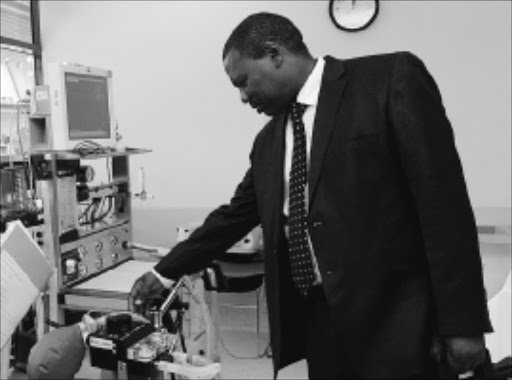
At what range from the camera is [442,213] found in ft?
3.46

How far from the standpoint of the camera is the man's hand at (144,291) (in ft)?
5.11

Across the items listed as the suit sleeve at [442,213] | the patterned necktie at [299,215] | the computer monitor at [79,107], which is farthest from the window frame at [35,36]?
the suit sleeve at [442,213]

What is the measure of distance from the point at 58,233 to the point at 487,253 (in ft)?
7.75

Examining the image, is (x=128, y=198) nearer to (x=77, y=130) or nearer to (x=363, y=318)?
(x=77, y=130)

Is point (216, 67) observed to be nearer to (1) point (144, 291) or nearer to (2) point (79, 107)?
(2) point (79, 107)

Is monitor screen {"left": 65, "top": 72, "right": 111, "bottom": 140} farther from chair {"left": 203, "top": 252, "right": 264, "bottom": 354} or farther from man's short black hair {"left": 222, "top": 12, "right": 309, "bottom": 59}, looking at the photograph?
man's short black hair {"left": 222, "top": 12, "right": 309, "bottom": 59}

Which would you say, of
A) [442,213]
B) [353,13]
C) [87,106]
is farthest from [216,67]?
[442,213]

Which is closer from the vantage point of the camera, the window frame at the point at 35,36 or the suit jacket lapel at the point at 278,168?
the suit jacket lapel at the point at 278,168

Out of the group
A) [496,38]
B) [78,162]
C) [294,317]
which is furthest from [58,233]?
[496,38]

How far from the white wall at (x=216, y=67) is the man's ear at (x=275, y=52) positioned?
2.24 meters

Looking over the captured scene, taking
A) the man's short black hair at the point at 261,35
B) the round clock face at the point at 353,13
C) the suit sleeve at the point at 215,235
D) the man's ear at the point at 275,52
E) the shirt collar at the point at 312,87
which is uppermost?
the round clock face at the point at 353,13

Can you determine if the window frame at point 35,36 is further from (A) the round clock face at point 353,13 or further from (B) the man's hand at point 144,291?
(B) the man's hand at point 144,291

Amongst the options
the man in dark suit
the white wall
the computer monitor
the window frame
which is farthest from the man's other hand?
the window frame

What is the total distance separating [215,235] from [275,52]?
62 cm
